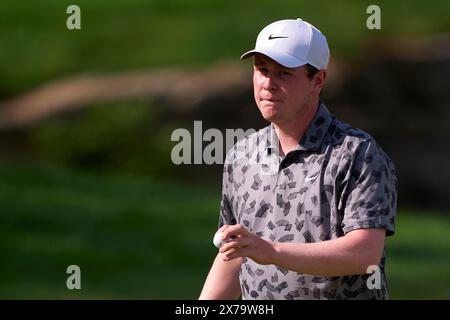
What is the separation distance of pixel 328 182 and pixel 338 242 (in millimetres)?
233

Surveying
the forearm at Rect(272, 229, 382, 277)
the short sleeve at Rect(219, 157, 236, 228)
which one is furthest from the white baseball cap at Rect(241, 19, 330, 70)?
the forearm at Rect(272, 229, 382, 277)

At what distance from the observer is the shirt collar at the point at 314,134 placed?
5566 millimetres

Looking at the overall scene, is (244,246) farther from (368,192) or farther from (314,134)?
(314,134)

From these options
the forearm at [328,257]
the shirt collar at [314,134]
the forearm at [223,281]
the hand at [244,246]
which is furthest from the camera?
the forearm at [223,281]

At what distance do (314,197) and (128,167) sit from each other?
54.7 ft

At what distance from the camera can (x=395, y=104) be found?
21.4 meters

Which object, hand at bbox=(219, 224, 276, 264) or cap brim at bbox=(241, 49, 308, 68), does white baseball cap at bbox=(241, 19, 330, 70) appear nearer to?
cap brim at bbox=(241, 49, 308, 68)

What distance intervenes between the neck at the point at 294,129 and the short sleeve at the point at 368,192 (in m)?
0.30

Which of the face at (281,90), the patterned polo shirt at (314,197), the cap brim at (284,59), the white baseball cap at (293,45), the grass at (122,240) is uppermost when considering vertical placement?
the grass at (122,240)

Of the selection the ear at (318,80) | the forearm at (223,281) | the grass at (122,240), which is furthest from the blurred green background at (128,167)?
the ear at (318,80)

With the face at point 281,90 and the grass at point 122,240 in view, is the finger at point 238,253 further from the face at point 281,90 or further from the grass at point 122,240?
the grass at point 122,240

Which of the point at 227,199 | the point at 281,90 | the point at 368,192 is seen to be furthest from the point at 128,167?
the point at 368,192

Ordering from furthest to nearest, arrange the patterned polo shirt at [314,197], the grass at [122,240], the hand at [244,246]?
the grass at [122,240], the patterned polo shirt at [314,197], the hand at [244,246]

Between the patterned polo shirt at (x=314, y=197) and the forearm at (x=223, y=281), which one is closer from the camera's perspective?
the patterned polo shirt at (x=314, y=197)
